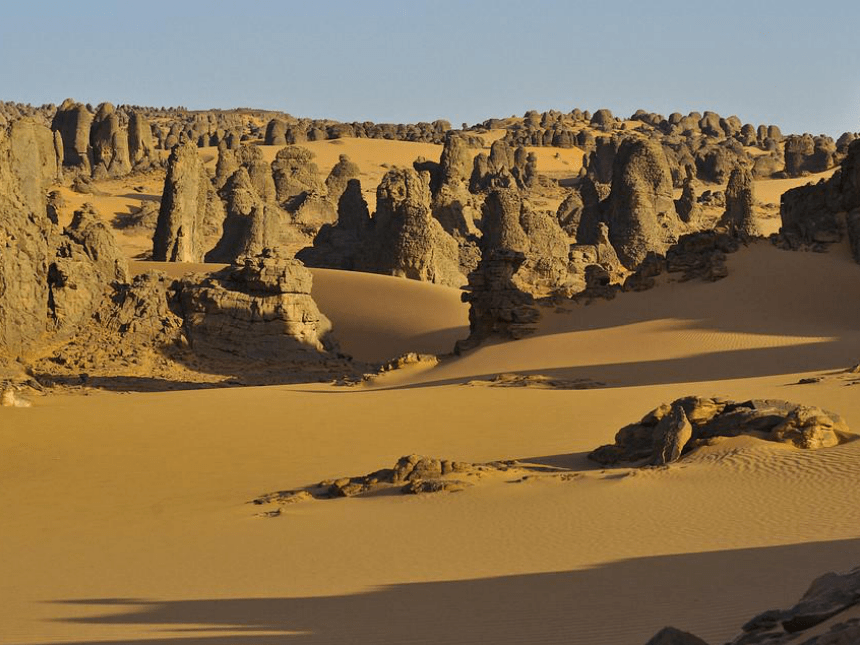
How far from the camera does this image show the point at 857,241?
3122 cm

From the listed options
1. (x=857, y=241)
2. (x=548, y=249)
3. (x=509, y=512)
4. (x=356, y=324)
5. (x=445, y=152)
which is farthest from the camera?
(x=445, y=152)

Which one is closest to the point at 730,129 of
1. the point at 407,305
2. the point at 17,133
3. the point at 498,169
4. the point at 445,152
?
the point at 498,169

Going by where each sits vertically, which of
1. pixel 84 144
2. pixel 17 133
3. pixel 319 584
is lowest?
pixel 319 584

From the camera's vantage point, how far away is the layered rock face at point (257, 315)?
2753 cm

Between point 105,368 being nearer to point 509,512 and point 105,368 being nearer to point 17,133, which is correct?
point 17,133

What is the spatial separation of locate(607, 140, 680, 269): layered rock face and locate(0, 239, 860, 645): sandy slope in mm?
22644

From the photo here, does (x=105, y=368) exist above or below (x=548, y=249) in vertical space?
below

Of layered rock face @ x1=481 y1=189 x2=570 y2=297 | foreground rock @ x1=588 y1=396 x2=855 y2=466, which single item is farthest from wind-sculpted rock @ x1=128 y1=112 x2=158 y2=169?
foreground rock @ x1=588 y1=396 x2=855 y2=466

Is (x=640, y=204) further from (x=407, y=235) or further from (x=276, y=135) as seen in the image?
(x=276, y=135)

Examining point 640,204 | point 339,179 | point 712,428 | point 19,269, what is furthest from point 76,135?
point 712,428

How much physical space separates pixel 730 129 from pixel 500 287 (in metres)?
89.3

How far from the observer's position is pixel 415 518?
12586 mm

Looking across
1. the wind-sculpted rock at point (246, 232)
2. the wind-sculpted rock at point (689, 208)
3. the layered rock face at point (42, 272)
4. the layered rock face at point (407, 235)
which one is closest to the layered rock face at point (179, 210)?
the wind-sculpted rock at point (246, 232)

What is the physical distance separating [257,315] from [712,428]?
14718 mm
